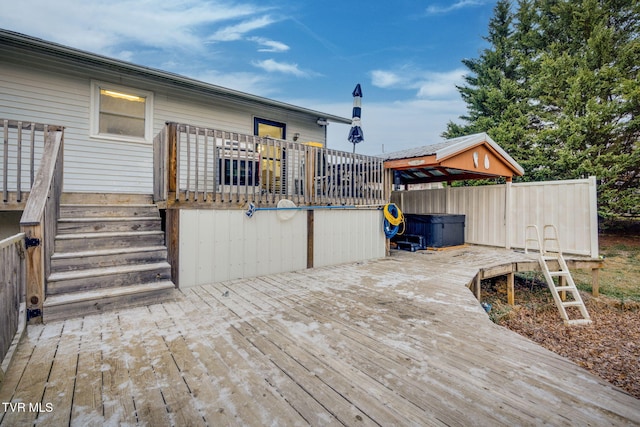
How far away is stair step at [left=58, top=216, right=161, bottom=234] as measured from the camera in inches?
148

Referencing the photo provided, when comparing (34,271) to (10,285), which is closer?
(10,285)

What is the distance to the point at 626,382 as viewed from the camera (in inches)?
110

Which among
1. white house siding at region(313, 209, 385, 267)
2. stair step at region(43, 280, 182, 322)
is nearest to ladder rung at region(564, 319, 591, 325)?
white house siding at region(313, 209, 385, 267)

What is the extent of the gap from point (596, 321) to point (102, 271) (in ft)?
24.2

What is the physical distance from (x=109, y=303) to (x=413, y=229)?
6.93 meters

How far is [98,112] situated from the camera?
5.93 meters

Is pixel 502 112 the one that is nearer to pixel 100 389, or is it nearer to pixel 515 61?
pixel 515 61

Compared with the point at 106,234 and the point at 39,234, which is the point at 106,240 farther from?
the point at 39,234

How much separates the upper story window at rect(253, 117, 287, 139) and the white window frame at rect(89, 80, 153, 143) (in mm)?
2439

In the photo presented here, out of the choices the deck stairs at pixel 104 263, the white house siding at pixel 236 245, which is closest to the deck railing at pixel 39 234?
the deck stairs at pixel 104 263

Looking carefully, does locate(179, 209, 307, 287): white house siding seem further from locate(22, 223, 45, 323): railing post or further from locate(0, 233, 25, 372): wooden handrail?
locate(0, 233, 25, 372): wooden handrail

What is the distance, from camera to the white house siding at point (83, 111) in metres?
5.27

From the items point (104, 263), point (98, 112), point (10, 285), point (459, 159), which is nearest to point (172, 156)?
point (104, 263)

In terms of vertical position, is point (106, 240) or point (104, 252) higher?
point (106, 240)
